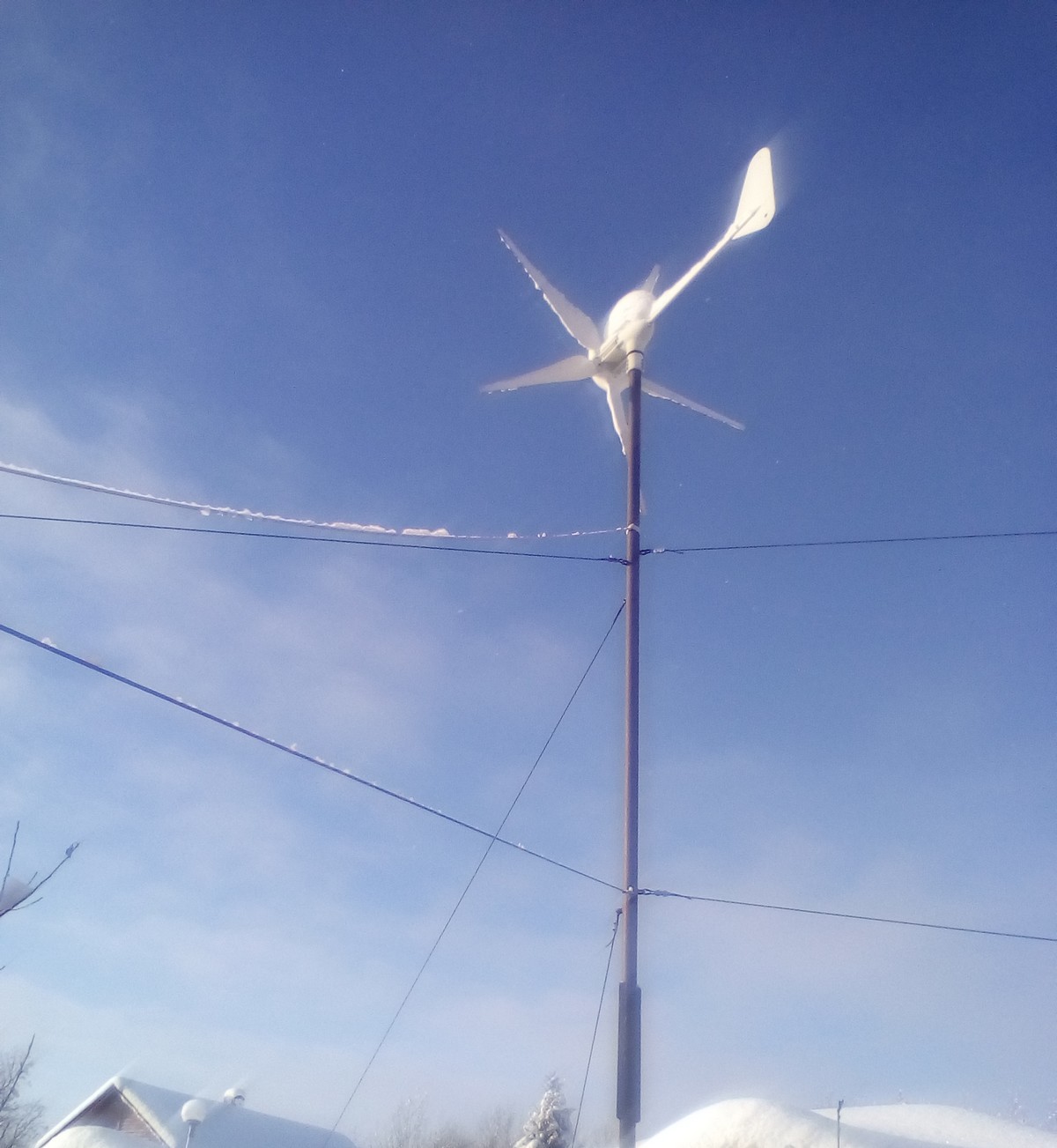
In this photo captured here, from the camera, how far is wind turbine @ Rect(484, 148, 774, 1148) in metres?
6.50

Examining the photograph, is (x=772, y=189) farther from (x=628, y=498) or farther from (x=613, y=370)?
(x=628, y=498)

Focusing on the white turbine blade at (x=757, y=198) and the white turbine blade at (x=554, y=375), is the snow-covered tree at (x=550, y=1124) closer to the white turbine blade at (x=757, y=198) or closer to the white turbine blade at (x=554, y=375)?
the white turbine blade at (x=554, y=375)

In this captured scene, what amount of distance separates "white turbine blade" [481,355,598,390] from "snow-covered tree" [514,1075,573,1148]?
83.9 ft

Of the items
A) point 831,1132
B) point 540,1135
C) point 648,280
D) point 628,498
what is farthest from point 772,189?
point 831,1132

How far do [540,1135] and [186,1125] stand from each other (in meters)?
11.4

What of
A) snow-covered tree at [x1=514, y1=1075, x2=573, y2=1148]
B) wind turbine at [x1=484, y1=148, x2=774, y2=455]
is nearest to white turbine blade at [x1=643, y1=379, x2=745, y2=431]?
wind turbine at [x1=484, y1=148, x2=774, y2=455]

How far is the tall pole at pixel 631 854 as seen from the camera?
21.0 ft

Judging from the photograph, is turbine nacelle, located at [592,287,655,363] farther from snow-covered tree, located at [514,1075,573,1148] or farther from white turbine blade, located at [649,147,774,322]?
snow-covered tree, located at [514,1075,573,1148]

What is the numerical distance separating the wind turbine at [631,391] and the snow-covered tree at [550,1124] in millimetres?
25565

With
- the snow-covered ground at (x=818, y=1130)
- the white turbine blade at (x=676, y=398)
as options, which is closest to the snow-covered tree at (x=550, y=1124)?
the snow-covered ground at (x=818, y=1130)

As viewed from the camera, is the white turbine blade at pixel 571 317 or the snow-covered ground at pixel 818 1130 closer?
the white turbine blade at pixel 571 317

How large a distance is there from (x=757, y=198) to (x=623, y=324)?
8.98 feet

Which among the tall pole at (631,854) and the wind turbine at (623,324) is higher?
the wind turbine at (623,324)

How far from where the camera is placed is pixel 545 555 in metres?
9.54
